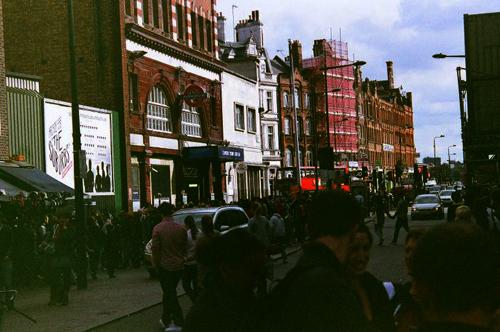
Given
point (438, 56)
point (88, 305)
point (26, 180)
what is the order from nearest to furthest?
point (88, 305) → point (26, 180) → point (438, 56)

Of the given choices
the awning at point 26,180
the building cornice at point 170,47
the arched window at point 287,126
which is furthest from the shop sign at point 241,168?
the arched window at point 287,126

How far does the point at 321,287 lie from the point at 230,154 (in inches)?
1473

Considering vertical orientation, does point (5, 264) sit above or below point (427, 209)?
above

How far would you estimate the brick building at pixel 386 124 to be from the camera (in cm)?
10444

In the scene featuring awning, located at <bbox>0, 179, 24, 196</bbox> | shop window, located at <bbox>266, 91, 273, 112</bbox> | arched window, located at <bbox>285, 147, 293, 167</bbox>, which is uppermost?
shop window, located at <bbox>266, 91, 273, 112</bbox>

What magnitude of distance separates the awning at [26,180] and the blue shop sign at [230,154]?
1642 cm

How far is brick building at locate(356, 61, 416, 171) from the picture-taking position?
104 m

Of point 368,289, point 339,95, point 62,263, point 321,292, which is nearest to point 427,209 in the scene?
point 62,263

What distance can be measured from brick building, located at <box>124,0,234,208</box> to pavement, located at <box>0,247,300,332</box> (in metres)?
15.6

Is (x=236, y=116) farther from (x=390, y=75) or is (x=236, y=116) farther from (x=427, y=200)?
(x=390, y=75)

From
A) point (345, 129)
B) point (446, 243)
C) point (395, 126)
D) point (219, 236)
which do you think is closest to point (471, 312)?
point (446, 243)

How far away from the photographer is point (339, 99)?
95.1m

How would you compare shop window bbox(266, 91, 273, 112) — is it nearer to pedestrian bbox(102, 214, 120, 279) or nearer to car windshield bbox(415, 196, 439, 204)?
car windshield bbox(415, 196, 439, 204)

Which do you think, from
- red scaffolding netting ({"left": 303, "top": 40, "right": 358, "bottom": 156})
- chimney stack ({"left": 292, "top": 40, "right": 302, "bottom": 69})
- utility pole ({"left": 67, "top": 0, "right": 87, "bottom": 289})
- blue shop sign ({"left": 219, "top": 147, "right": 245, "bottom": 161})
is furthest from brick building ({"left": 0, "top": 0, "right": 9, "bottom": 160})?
red scaffolding netting ({"left": 303, "top": 40, "right": 358, "bottom": 156})
